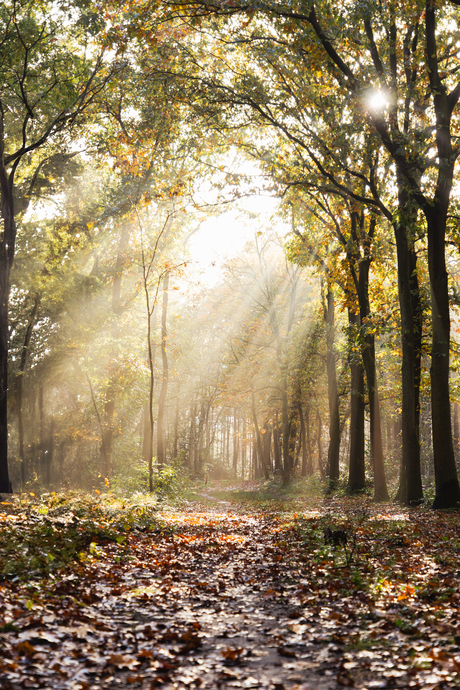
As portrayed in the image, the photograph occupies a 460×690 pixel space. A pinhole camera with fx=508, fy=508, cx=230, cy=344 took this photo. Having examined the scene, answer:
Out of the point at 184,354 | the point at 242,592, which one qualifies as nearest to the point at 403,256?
the point at 242,592

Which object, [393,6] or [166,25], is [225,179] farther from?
[393,6]

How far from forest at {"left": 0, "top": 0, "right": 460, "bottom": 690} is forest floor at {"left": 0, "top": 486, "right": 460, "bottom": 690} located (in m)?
0.03

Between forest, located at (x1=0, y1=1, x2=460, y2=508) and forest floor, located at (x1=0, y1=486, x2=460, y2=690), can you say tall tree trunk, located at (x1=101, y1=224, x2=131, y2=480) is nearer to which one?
forest, located at (x1=0, y1=1, x2=460, y2=508)

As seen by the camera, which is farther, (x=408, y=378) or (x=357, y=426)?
(x=357, y=426)

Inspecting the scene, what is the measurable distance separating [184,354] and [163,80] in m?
24.4

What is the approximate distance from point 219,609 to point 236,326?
30194 millimetres

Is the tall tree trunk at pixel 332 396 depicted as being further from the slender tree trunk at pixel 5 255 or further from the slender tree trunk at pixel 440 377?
the slender tree trunk at pixel 5 255

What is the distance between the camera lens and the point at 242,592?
225 inches

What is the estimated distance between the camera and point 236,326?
34969mm

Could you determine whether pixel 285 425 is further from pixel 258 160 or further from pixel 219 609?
pixel 219 609

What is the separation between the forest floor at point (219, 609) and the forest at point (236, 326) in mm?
35

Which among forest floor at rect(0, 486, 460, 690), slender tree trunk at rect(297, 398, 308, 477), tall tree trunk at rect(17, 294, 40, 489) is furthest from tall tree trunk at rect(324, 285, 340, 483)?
forest floor at rect(0, 486, 460, 690)

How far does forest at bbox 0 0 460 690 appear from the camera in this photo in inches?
165

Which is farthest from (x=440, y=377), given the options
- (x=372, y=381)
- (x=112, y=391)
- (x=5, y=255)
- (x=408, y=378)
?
(x=112, y=391)
